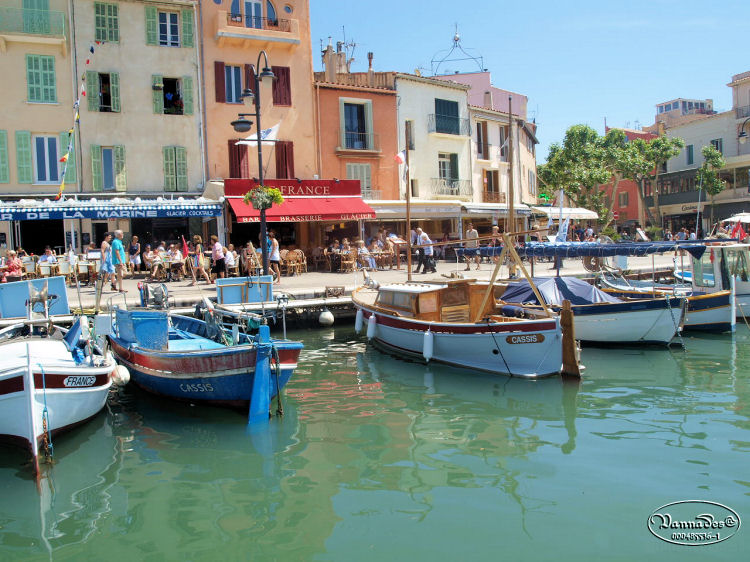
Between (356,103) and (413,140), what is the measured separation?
3.68 meters

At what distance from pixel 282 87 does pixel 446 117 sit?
9474mm

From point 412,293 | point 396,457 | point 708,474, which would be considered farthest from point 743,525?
point 412,293

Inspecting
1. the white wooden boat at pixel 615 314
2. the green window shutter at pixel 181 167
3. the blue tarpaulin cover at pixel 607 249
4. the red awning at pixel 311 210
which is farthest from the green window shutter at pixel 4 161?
the blue tarpaulin cover at pixel 607 249

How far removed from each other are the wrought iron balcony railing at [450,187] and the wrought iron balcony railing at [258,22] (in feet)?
34.3

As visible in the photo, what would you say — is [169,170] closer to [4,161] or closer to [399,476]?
[4,161]

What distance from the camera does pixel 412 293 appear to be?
1520cm

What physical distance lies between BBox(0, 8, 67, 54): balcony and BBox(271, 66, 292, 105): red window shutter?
27.6ft

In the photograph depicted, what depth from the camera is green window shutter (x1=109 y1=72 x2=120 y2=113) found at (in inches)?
1001

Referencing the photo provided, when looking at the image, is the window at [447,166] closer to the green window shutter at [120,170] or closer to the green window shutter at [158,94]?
the green window shutter at [158,94]

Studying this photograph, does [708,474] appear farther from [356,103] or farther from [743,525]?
[356,103]

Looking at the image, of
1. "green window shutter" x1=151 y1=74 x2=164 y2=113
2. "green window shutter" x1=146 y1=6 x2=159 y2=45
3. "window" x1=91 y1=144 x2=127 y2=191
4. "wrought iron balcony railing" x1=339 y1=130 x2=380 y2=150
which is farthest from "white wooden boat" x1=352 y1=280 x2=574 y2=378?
"green window shutter" x1=146 y1=6 x2=159 y2=45

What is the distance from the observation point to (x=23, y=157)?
952 inches

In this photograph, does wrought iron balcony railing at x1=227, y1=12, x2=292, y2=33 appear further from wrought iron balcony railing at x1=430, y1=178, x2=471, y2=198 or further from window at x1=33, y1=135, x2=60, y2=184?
wrought iron balcony railing at x1=430, y1=178, x2=471, y2=198

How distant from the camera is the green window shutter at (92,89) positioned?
82.1ft
